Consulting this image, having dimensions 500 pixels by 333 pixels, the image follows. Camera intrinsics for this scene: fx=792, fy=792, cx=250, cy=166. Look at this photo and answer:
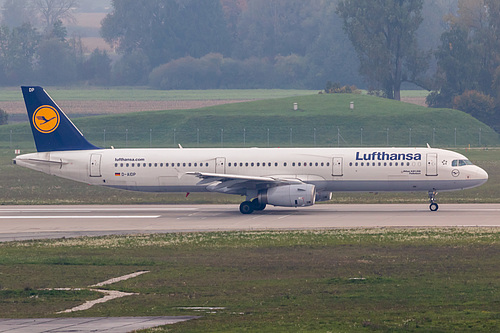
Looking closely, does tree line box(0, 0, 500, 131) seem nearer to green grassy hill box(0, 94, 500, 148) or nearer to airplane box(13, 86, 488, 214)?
green grassy hill box(0, 94, 500, 148)

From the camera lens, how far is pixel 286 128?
95.9 metres

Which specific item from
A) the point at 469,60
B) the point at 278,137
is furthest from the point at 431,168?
the point at 469,60

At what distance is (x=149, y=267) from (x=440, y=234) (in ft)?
43.5

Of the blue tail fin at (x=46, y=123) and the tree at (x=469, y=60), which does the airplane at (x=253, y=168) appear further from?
the tree at (x=469, y=60)

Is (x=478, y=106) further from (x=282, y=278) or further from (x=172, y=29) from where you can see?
(x=282, y=278)

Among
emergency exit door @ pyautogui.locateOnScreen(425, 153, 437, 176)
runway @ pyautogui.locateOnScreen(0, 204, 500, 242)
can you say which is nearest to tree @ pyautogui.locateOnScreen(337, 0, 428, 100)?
runway @ pyautogui.locateOnScreen(0, 204, 500, 242)

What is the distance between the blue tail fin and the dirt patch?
8051 centimetres

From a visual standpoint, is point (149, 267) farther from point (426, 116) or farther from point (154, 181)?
point (426, 116)

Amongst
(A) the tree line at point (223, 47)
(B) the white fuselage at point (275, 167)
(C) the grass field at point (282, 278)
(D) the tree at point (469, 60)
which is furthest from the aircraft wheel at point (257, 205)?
(A) the tree line at point (223, 47)

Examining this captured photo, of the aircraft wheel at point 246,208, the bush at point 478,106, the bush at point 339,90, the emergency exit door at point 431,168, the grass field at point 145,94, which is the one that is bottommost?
the aircraft wheel at point 246,208

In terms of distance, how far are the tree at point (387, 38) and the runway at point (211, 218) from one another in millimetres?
79702

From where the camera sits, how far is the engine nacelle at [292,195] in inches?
1651

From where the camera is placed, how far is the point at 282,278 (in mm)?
24875

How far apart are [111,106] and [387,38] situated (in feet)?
156
